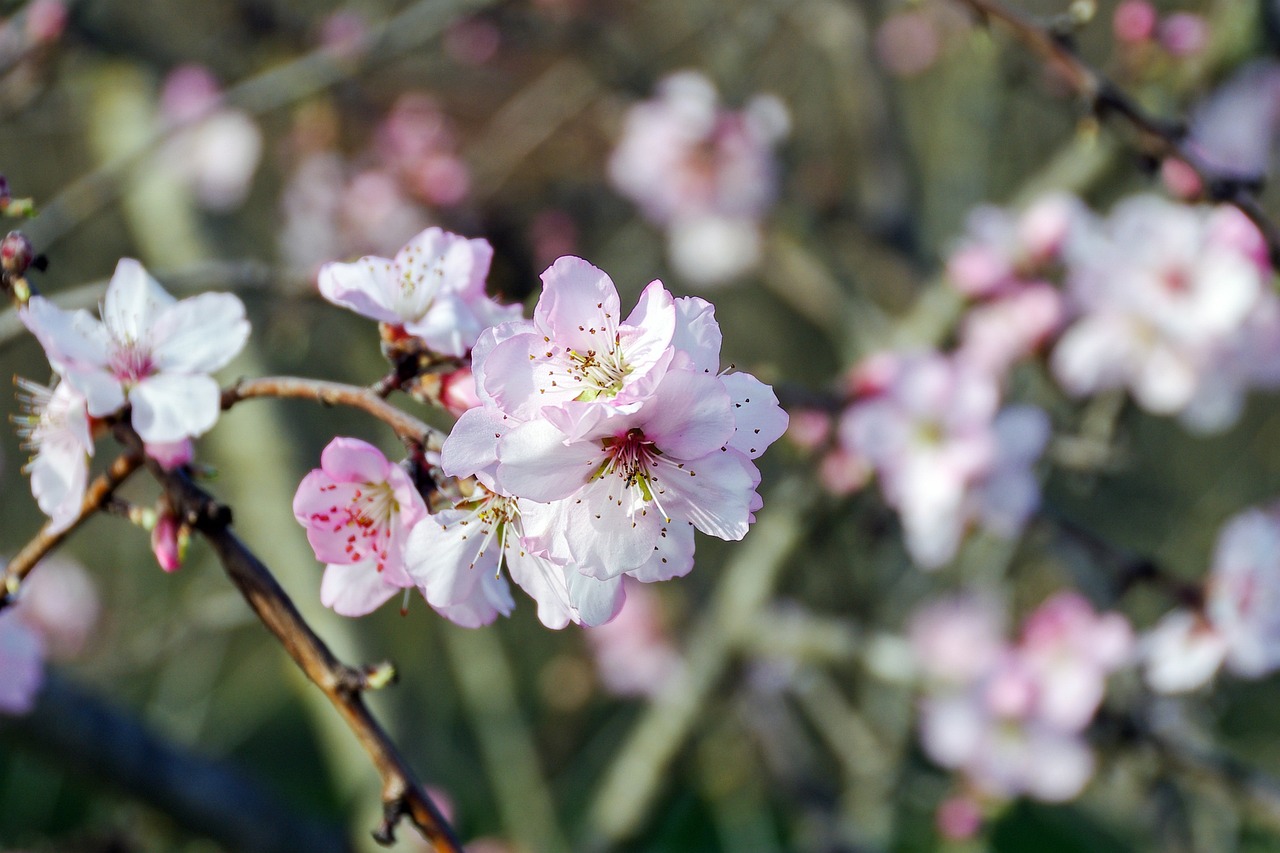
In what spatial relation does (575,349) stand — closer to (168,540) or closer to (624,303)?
(168,540)

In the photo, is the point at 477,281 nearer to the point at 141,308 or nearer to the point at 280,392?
the point at 280,392

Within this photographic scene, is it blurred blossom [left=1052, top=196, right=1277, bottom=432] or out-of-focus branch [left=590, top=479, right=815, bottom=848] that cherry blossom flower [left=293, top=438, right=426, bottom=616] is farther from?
blurred blossom [left=1052, top=196, right=1277, bottom=432]

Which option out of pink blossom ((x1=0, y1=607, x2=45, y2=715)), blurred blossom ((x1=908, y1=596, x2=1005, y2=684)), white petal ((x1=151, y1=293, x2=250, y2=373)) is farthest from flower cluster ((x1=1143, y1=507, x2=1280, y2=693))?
pink blossom ((x1=0, y1=607, x2=45, y2=715))

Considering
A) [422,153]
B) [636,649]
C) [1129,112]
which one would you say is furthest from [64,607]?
[1129,112]

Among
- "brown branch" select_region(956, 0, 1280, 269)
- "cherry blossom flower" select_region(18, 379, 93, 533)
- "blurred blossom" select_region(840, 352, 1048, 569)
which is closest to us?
"cherry blossom flower" select_region(18, 379, 93, 533)

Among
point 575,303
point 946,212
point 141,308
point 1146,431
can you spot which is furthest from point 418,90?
point 1146,431

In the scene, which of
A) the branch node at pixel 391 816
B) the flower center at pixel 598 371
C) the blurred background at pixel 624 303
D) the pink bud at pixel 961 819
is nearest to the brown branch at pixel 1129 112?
the blurred background at pixel 624 303
